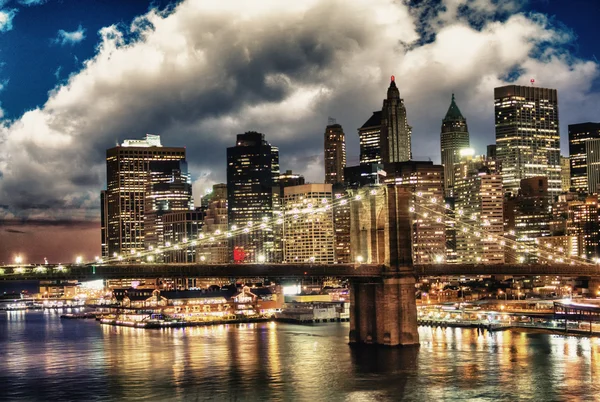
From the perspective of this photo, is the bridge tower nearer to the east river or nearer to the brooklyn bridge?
the brooklyn bridge

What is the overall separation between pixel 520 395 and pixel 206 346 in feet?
122

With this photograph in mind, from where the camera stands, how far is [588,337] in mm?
87500

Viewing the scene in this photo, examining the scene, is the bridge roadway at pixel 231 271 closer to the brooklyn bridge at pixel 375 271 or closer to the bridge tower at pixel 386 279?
the brooklyn bridge at pixel 375 271

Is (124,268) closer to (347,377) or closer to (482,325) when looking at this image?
(347,377)

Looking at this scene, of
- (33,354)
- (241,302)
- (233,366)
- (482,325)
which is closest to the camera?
(233,366)

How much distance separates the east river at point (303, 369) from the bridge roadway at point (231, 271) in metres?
6.64

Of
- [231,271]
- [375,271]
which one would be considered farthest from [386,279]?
[231,271]

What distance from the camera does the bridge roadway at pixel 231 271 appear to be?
68188mm

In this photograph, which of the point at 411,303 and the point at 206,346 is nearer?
the point at 411,303

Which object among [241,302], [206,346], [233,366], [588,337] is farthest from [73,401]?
[241,302]

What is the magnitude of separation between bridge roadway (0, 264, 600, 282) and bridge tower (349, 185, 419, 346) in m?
1.40

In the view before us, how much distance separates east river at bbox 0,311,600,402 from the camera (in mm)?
55438

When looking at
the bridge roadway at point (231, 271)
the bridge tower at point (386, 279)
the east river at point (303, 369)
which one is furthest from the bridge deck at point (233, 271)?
the east river at point (303, 369)

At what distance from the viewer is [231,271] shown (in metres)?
75.5
